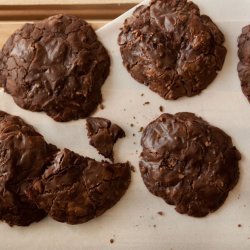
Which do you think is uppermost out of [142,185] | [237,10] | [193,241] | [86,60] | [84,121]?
[237,10]

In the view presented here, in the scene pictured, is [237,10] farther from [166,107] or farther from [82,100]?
[82,100]

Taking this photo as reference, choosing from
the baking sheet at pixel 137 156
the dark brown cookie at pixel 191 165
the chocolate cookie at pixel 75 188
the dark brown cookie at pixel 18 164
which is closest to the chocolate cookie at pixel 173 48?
the baking sheet at pixel 137 156

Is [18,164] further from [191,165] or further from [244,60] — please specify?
[244,60]

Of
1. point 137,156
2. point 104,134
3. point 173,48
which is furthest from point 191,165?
point 173,48

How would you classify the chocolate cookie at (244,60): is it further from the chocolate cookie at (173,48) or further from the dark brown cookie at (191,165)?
the dark brown cookie at (191,165)

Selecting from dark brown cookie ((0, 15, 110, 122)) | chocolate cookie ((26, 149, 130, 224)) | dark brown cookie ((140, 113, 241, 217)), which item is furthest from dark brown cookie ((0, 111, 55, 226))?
dark brown cookie ((140, 113, 241, 217))

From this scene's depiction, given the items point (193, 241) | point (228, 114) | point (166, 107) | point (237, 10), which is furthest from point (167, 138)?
point (237, 10)
